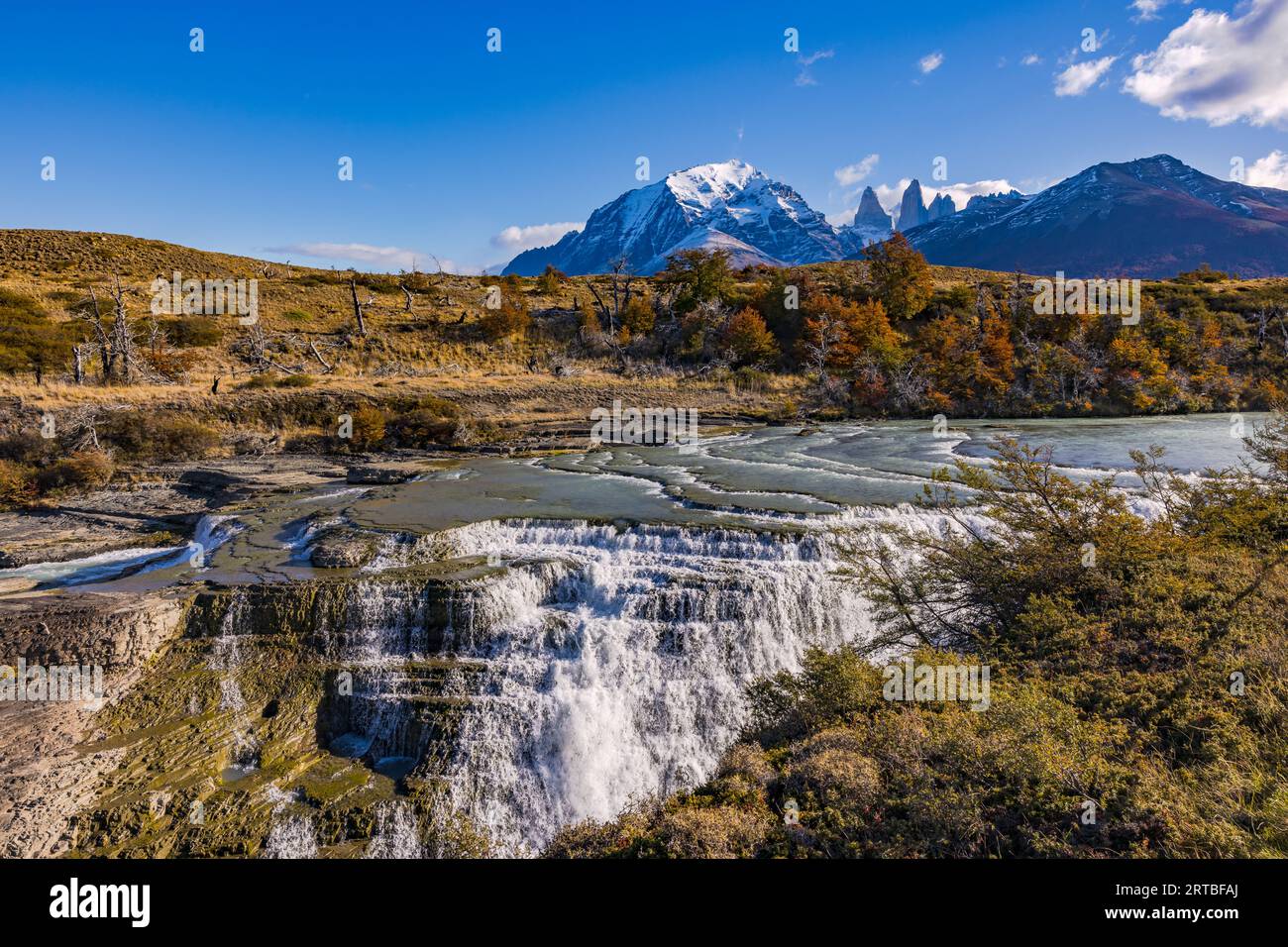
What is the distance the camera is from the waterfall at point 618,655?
10141mm

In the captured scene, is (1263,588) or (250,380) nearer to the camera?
(1263,588)

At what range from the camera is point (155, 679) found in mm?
11156

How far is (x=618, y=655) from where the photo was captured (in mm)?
12008

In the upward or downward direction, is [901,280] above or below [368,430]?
above

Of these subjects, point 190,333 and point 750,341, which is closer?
point 190,333

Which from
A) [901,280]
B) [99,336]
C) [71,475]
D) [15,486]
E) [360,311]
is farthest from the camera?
[901,280]

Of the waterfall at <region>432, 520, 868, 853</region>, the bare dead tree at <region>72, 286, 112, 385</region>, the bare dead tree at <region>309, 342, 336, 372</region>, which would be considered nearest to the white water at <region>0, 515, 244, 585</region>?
the waterfall at <region>432, 520, 868, 853</region>

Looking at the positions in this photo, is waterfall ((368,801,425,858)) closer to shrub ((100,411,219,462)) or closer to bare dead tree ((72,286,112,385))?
shrub ((100,411,219,462))

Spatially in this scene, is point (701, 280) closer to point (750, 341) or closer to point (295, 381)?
point (750, 341)

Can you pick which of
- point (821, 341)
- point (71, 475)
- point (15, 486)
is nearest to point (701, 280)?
point (821, 341)

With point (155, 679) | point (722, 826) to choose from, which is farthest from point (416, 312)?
point (722, 826)

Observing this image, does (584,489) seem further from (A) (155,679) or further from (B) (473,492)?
(A) (155,679)

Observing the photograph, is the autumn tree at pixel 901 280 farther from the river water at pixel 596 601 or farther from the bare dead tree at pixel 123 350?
the bare dead tree at pixel 123 350

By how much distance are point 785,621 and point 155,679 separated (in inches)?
498
